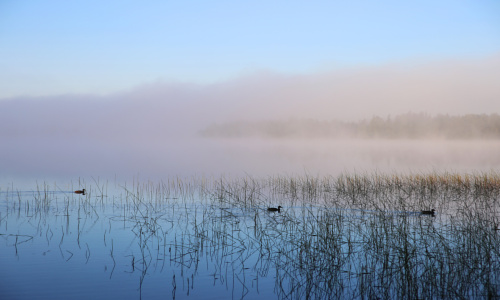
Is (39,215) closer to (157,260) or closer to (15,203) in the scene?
(15,203)

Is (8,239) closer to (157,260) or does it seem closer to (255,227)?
(157,260)

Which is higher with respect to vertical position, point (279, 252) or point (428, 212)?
point (428, 212)

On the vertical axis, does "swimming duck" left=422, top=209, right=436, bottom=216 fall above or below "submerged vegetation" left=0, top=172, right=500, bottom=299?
above

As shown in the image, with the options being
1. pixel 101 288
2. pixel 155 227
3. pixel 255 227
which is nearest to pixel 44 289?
pixel 101 288

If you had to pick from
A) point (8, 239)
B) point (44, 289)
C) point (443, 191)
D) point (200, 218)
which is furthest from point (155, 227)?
point (443, 191)

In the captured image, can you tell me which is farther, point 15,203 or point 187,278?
point 15,203

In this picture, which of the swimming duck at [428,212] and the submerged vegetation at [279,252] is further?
the swimming duck at [428,212]

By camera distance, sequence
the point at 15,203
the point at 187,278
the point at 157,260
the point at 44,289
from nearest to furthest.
Result: the point at 44,289, the point at 187,278, the point at 157,260, the point at 15,203

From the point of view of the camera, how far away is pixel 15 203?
11844mm

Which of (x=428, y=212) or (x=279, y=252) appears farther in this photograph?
(x=428, y=212)

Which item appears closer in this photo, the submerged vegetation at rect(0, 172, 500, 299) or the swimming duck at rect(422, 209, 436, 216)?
the submerged vegetation at rect(0, 172, 500, 299)

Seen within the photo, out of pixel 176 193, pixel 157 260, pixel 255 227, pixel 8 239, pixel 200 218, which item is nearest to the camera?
pixel 157 260

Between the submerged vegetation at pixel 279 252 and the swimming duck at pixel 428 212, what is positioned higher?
the swimming duck at pixel 428 212

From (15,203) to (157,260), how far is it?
722 centimetres
